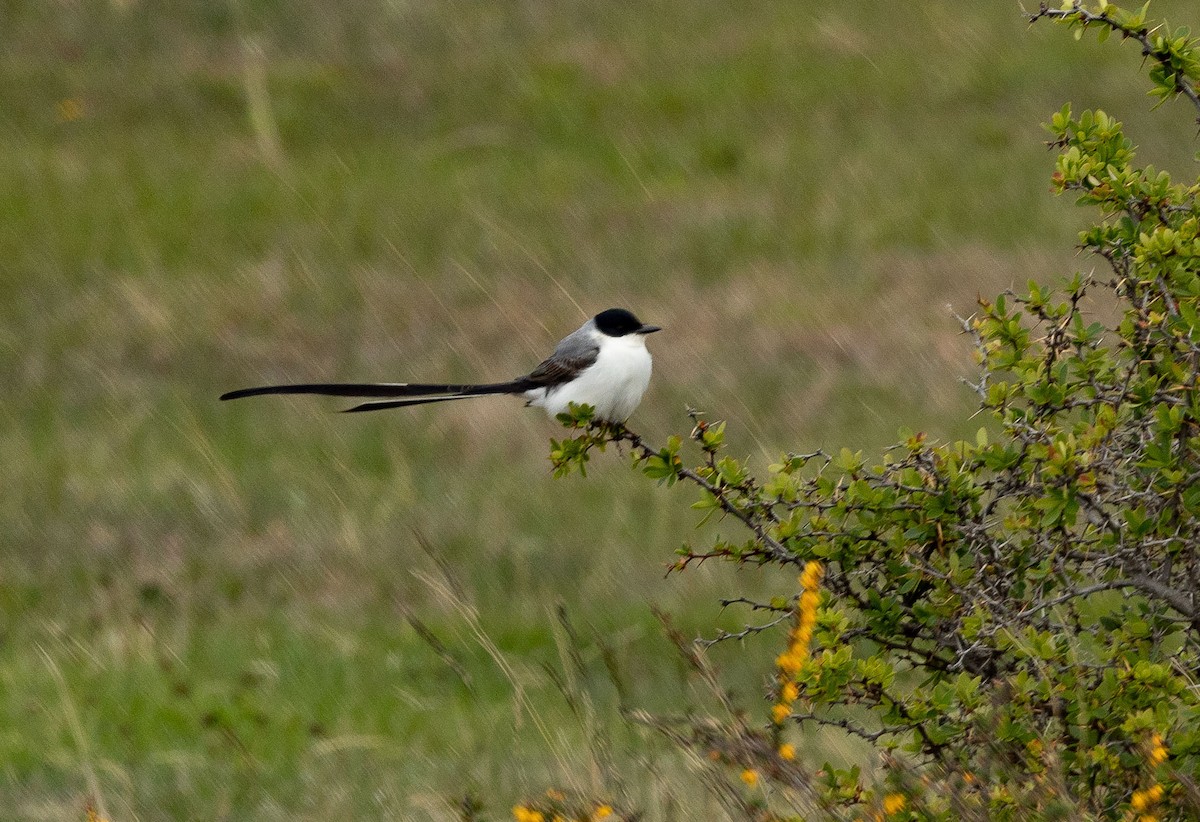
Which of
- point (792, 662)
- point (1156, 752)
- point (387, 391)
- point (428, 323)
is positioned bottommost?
point (792, 662)

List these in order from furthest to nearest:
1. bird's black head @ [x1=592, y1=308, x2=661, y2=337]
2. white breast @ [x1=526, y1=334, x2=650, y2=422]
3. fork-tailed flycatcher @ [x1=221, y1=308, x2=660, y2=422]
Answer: bird's black head @ [x1=592, y1=308, x2=661, y2=337] → white breast @ [x1=526, y1=334, x2=650, y2=422] → fork-tailed flycatcher @ [x1=221, y1=308, x2=660, y2=422]

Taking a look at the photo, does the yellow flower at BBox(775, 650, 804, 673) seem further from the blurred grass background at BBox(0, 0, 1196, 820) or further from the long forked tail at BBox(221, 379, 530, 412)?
the long forked tail at BBox(221, 379, 530, 412)

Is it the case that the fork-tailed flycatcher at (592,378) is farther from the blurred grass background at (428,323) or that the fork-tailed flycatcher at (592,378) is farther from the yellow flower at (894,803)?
the yellow flower at (894,803)

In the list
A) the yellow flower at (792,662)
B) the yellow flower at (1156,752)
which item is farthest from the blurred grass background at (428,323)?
the yellow flower at (1156,752)

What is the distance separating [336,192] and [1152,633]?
13208mm

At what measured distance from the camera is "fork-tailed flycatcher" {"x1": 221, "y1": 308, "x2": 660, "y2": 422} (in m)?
6.20

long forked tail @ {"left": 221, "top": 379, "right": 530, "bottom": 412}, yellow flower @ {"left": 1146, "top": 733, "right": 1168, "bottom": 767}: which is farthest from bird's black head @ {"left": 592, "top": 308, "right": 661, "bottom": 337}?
yellow flower @ {"left": 1146, "top": 733, "right": 1168, "bottom": 767}

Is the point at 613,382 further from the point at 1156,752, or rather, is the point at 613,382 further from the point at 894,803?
the point at 1156,752

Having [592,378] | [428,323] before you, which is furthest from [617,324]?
[428,323]

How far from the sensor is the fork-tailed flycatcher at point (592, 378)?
6199 mm

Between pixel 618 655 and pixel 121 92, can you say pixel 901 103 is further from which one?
pixel 618 655

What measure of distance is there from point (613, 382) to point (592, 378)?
9 centimetres

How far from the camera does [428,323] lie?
576 inches

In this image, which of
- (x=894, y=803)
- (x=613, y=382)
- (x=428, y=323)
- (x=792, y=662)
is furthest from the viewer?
(x=428, y=323)
